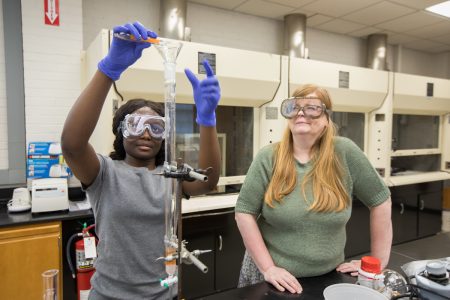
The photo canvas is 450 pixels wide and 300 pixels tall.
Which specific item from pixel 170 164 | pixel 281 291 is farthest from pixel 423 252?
pixel 170 164

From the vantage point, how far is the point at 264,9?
3.55 meters

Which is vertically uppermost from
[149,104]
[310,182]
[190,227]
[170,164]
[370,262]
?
[149,104]

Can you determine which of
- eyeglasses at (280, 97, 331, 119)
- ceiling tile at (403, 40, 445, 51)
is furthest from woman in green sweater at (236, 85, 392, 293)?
ceiling tile at (403, 40, 445, 51)

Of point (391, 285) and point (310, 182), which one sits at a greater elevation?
point (310, 182)

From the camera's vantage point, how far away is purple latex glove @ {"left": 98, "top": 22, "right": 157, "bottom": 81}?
82 centimetres

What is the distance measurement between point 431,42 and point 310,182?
5021 mm

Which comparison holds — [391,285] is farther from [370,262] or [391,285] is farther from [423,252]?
[423,252]

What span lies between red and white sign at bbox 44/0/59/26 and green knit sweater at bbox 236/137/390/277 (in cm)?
231

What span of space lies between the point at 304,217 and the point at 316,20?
11.2 feet

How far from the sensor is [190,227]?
90.4 inches

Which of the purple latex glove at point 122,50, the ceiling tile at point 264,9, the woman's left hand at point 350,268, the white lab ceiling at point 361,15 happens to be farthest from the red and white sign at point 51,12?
the woman's left hand at point 350,268

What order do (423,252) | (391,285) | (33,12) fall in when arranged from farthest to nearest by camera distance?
(33,12) < (423,252) < (391,285)

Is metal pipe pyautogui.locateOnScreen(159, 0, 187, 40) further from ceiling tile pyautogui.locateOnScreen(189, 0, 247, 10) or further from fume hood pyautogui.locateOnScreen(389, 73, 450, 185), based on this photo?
fume hood pyautogui.locateOnScreen(389, 73, 450, 185)

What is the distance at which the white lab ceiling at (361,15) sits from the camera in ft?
11.0
